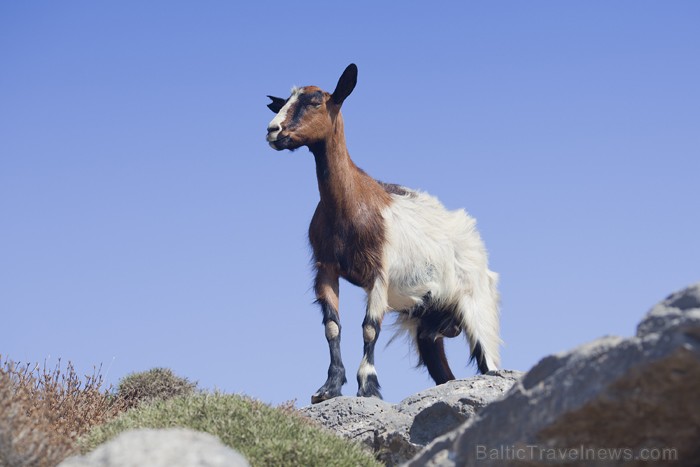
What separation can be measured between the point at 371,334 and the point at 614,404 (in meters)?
7.46

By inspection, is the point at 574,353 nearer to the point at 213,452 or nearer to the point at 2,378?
the point at 213,452

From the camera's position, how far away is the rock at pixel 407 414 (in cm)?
980

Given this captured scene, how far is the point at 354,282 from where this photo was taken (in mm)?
12469

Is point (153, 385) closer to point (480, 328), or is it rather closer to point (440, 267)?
point (440, 267)

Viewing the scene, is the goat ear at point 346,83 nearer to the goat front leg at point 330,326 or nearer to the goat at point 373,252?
the goat at point 373,252

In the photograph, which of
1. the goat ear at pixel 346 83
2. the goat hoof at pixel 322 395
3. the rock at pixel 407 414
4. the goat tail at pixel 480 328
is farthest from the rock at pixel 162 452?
the goat tail at pixel 480 328

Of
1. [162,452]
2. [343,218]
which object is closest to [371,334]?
[343,218]

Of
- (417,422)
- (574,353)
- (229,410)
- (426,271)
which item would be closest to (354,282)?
(426,271)

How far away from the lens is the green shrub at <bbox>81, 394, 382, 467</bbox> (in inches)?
300

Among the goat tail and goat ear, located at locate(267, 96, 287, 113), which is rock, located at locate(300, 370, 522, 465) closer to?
the goat tail

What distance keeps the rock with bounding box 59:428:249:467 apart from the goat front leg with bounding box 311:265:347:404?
684 cm

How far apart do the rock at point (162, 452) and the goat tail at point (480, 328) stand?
362 inches

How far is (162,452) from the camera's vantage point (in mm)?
4637

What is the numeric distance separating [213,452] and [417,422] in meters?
5.43
